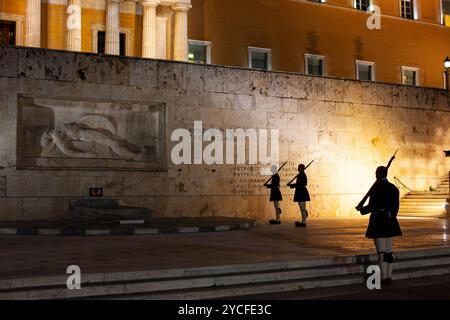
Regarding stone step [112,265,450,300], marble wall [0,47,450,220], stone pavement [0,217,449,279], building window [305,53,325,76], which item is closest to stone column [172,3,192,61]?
building window [305,53,325,76]

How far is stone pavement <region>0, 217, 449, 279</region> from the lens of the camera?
10.3 metres

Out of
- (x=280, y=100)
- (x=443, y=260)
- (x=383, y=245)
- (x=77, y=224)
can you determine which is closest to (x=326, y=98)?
(x=280, y=100)

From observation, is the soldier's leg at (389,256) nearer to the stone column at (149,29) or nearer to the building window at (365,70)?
the stone column at (149,29)

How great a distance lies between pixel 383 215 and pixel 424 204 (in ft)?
52.1

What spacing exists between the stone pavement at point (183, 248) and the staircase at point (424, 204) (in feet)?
20.5

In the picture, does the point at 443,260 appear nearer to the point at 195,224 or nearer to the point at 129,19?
the point at 195,224

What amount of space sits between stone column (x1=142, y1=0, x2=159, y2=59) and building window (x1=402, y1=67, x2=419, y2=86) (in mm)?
18519

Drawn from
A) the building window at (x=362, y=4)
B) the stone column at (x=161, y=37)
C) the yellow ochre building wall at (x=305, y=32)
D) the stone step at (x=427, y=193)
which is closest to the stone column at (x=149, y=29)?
the stone column at (x=161, y=37)

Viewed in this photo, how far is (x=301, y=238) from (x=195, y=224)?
383 cm

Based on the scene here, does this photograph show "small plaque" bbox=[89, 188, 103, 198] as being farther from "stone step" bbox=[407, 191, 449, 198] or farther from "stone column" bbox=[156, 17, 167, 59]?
"stone column" bbox=[156, 17, 167, 59]

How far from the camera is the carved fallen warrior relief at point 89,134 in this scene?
19.7 metres

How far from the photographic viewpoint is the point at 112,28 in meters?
34.9

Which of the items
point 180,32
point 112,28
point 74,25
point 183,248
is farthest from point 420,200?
point 74,25

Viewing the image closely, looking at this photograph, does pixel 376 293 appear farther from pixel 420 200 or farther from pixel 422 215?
pixel 420 200
